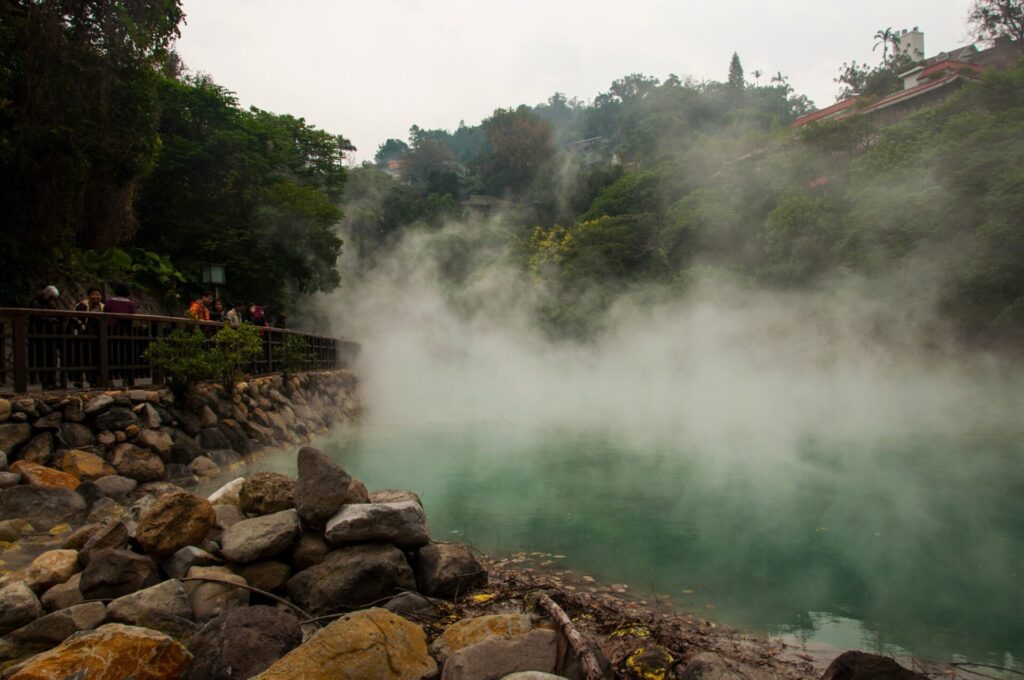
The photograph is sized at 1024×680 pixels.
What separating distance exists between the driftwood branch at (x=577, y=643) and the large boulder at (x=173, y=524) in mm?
2421

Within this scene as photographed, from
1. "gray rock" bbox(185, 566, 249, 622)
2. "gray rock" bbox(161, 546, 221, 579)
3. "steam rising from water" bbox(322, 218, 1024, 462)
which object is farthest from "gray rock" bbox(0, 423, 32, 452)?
"steam rising from water" bbox(322, 218, 1024, 462)

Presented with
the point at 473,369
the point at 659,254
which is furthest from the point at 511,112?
the point at 473,369

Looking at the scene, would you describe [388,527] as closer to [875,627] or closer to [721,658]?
[721,658]

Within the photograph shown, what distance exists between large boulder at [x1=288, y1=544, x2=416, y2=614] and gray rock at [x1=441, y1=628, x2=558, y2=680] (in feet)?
3.98

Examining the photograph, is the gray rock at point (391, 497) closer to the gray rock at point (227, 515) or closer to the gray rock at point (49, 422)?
the gray rock at point (227, 515)

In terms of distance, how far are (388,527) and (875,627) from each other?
3.45 meters

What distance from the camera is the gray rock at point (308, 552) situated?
5148 millimetres

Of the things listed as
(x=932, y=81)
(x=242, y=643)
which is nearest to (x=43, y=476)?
(x=242, y=643)

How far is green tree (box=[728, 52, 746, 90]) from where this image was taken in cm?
7014

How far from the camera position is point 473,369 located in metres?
33.8

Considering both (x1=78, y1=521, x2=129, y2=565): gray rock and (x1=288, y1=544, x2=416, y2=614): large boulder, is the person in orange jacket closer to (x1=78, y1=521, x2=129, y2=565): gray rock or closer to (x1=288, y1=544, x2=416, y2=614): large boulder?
(x1=78, y1=521, x2=129, y2=565): gray rock

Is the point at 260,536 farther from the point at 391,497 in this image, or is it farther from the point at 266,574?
the point at 391,497

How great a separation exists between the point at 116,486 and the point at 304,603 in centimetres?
414

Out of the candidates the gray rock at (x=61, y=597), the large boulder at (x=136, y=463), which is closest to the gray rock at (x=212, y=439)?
the large boulder at (x=136, y=463)
